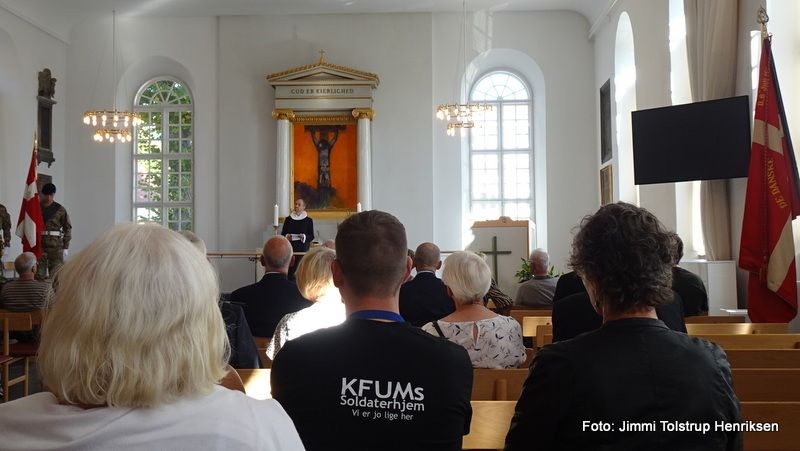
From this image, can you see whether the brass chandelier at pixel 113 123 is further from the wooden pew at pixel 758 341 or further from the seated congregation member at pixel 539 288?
the wooden pew at pixel 758 341

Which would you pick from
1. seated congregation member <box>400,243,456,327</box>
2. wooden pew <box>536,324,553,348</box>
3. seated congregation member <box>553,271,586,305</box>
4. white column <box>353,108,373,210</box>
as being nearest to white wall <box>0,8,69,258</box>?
white column <box>353,108,373,210</box>

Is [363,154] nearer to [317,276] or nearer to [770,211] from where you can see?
[770,211]

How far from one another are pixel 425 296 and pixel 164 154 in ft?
36.3

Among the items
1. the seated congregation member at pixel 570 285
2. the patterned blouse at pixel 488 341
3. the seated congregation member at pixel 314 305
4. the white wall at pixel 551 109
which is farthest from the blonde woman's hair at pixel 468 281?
the white wall at pixel 551 109

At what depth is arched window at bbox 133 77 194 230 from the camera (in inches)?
577

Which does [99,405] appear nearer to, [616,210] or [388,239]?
[388,239]

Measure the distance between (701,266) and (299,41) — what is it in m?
8.83

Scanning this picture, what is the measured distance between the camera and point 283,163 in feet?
44.2

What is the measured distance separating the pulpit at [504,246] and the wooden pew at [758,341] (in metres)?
7.81

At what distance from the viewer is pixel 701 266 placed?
7.91 meters

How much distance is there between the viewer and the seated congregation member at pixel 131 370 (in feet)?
3.73

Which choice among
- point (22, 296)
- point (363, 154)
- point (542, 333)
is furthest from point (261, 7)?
point (542, 333)

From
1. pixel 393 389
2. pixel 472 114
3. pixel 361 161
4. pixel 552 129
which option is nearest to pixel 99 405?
pixel 393 389

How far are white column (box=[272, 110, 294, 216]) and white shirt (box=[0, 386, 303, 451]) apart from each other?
486 inches
